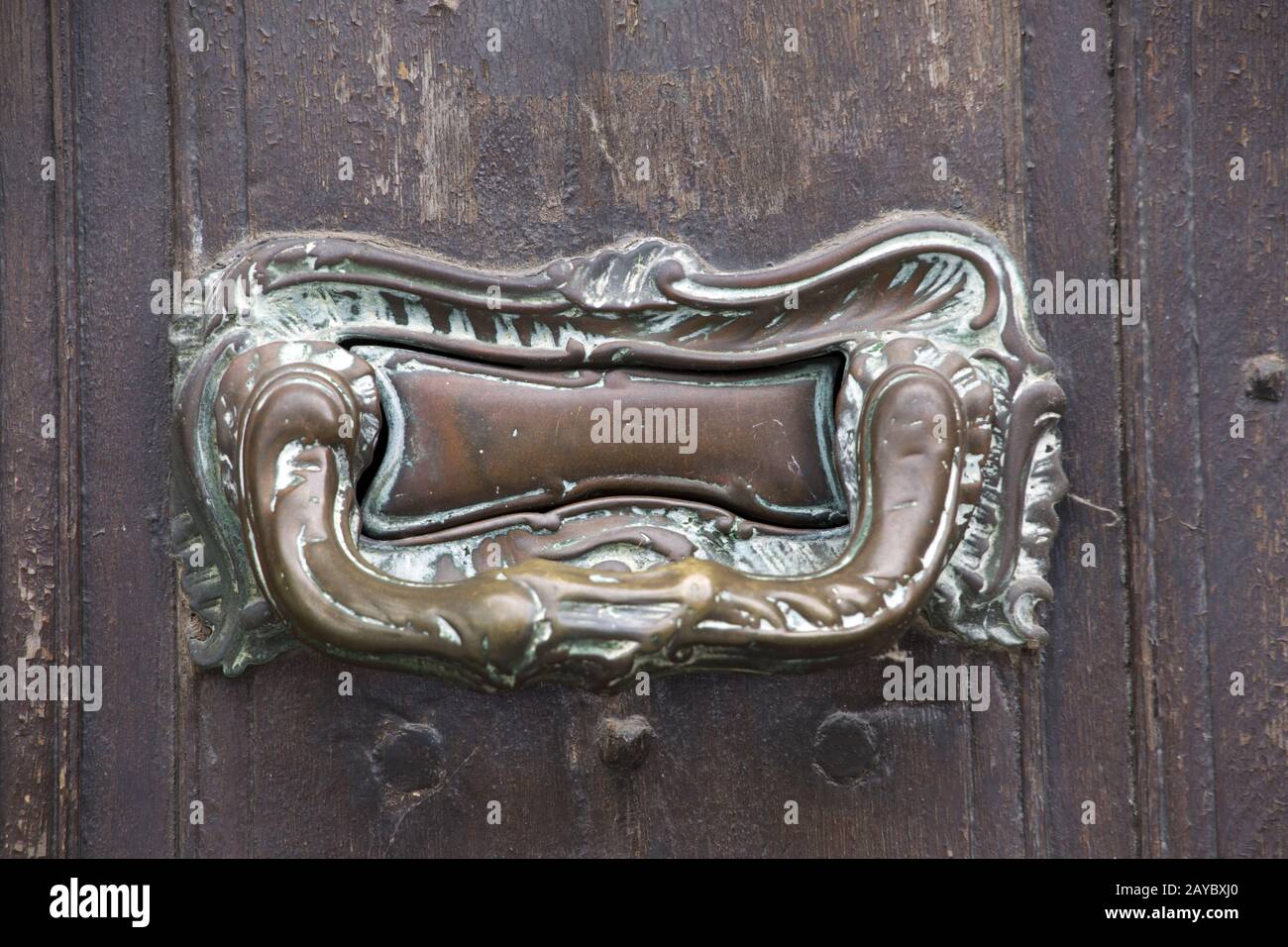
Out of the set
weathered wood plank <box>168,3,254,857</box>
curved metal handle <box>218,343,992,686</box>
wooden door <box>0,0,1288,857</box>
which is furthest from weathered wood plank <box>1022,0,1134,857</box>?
weathered wood plank <box>168,3,254,857</box>

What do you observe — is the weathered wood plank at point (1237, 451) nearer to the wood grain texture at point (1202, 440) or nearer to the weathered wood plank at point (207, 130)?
the wood grain texture at point (1202, 440)

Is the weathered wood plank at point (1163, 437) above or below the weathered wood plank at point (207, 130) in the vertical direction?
below

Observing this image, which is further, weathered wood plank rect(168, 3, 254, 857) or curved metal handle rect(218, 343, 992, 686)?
weathered wood plank rect(168, 3, 254, 857)

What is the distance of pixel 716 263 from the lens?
0.56 meters

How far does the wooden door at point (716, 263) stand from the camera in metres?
0.56

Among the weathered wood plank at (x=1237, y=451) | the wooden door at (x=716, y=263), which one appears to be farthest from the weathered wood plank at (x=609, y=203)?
the weathered wood plank at (x=1237, y=451)

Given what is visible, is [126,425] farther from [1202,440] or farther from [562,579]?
[1202,440]

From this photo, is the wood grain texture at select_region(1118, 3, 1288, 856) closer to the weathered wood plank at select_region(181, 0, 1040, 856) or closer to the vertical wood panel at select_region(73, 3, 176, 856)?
the weathered wood plank at select_region(181, 0, 1040, 856)

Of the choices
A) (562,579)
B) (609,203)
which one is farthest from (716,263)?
(562,579)

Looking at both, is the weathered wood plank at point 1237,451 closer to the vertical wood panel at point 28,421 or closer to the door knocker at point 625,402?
the door knocker at point 625,402

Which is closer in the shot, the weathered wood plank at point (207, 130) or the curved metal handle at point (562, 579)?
the curved metal handle at point (562, 579)

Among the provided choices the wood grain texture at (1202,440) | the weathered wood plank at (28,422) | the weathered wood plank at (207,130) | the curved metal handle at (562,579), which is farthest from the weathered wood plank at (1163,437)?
the weathered wood plank at (28,422)

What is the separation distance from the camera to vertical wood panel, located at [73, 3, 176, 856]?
0.56m

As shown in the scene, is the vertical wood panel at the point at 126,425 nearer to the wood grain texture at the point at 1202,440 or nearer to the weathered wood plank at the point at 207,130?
the weathered wood plank at the point at 207,130
